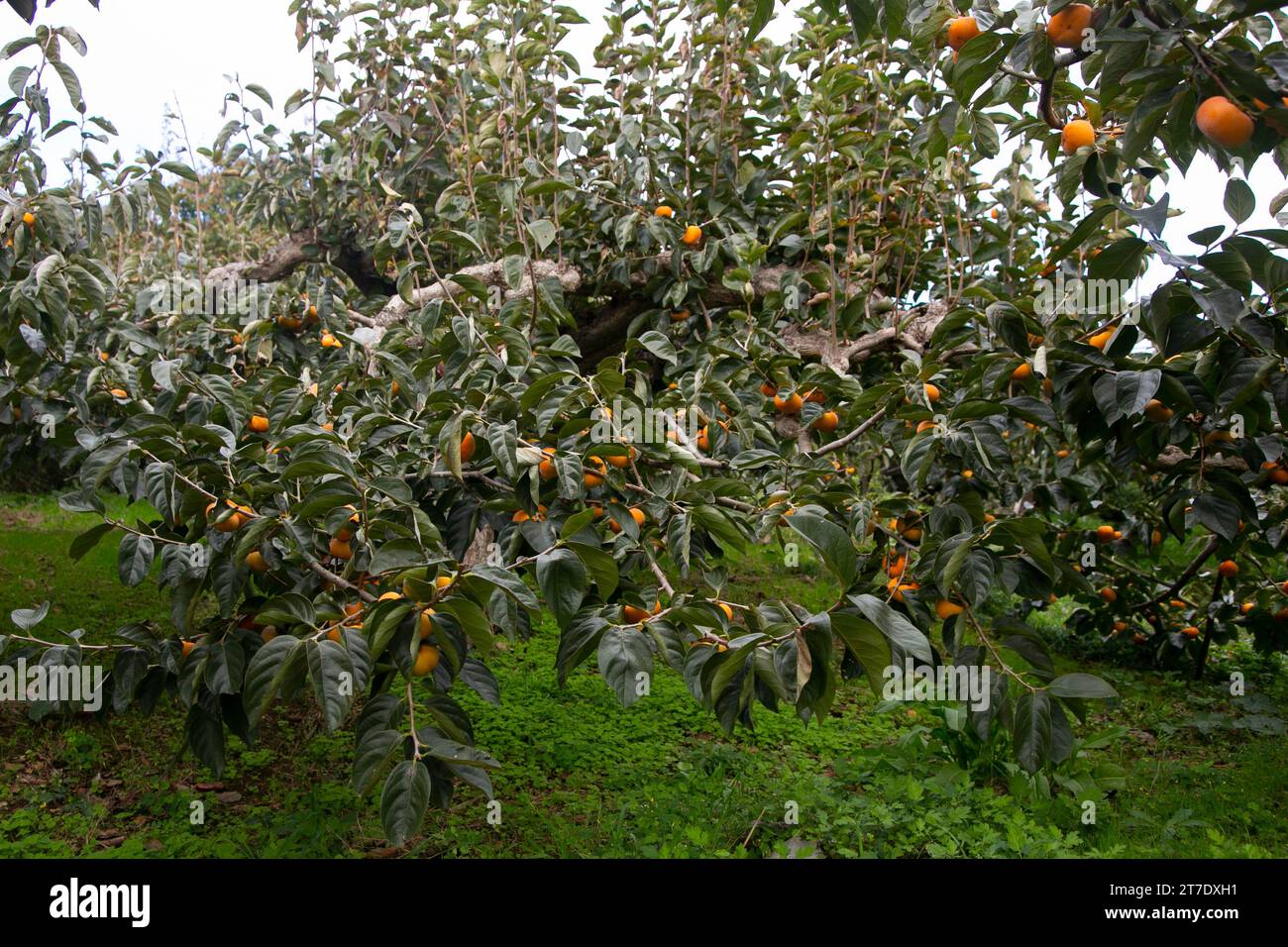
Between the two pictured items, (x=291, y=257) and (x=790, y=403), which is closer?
(x=790, y=403)

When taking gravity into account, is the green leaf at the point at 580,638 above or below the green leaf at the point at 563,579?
below

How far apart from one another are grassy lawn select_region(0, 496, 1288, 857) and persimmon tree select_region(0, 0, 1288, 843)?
29 centimetres

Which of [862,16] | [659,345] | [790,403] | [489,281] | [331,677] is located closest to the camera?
[862,16]

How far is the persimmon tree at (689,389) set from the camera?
155 cm

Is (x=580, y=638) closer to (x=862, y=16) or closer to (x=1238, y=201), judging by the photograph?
(x=862, y=16)

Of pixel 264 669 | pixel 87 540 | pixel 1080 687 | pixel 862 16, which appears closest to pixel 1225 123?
pixel 862 16

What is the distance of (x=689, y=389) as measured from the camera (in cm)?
251

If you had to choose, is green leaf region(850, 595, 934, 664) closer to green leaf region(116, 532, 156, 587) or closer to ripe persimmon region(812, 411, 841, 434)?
ripe persimmon region(812, 411, 841, 434)

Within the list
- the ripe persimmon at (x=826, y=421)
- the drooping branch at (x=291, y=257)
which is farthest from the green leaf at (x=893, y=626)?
the drooping branch at (x=291, y=257)

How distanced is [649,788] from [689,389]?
1253 millimetres

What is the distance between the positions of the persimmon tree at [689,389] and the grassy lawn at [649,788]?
29 cm

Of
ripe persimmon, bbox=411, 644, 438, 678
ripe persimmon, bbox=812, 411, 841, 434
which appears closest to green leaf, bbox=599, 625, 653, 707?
ripe persimmon, bbox=411, 644, 438, 678

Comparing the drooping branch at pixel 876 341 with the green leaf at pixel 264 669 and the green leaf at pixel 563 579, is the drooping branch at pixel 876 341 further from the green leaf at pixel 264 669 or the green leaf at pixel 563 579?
the green leaf at pixel 264 669
